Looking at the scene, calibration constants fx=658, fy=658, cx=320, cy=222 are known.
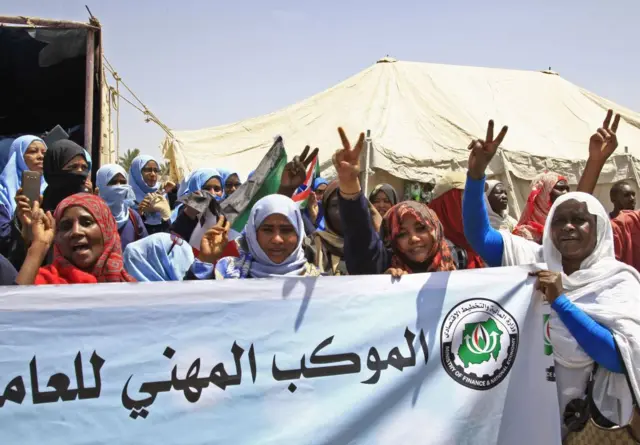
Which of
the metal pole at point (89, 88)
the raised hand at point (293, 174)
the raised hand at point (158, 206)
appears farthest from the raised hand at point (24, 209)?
the metal pole at point (89, 88)

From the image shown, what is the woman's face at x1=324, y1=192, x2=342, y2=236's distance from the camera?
3.64 m

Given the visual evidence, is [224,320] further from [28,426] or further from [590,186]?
[590,186]

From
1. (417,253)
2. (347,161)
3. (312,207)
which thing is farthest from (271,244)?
(312,207)

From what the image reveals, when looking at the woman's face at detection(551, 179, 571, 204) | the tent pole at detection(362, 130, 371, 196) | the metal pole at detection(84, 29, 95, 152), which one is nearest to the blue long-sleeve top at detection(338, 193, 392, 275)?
the woman's face at detection(551, 179, 571, 204)

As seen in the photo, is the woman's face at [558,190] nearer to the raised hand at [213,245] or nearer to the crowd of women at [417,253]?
the crowd of women at [417,253]

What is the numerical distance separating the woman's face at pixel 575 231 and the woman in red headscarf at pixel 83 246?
1676 millimetres

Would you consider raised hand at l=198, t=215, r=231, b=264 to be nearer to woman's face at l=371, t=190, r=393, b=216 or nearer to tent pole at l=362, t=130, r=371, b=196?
woman's face at l=371, t=190, r=393, b=216

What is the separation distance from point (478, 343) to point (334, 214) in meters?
1.46

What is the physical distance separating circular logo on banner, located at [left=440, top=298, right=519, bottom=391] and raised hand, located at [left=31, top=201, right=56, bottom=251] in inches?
57.3

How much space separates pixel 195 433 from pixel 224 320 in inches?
14.5

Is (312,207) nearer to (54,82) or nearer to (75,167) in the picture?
(75,167)

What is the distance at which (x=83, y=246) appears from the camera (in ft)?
7.94

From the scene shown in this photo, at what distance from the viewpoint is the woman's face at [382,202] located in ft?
14.7

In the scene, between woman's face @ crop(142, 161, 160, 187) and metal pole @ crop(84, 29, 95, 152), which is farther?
woman's face @ crop(142, 161, 160, 187)
